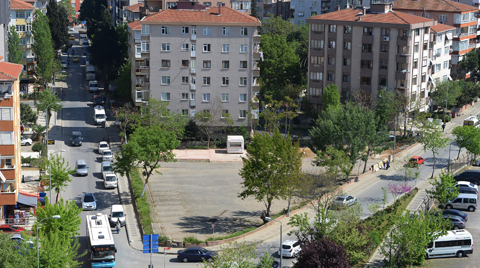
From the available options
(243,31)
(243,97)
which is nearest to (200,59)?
(243,31)

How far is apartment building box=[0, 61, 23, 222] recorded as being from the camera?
69.6 m

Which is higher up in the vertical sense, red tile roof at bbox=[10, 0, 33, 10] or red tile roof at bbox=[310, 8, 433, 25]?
red tile roof at bbox=[10, 0, 33, 10]

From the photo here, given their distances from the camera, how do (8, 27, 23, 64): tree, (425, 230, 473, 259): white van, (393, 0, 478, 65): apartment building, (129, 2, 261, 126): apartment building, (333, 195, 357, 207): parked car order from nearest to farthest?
1. (425, 230, 473, 259): white van
2. (333, 195, 357, 207): parked car
3. (129, 2, 261, 126): apartment building
4. (8, 27, 23, 64): tree
5. (393, 0, 478, 65): apartment building

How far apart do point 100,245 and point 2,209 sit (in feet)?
52.9

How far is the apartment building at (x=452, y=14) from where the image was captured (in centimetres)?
A: 13612

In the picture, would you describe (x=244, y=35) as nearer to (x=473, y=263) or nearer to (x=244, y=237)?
(x=244, y=237)

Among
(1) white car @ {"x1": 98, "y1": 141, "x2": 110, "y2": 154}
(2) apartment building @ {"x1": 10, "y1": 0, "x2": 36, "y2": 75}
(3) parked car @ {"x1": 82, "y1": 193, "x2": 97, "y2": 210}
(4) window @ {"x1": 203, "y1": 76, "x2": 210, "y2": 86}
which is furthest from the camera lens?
(2) apartment building @ {"x1": 10, "y1": 0, "x2": 36, "y2": 75}

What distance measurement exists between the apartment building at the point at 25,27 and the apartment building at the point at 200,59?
3746 centimetres

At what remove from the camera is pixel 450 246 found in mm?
67188

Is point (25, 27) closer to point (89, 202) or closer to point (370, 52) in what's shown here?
point (370, 52)

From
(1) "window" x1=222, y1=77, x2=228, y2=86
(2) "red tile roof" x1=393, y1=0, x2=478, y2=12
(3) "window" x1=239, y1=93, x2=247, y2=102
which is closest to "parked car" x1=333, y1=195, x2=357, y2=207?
(3) "window" x1=239, y1=93, x2=247, y2=102

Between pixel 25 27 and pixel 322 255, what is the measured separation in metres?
91.7

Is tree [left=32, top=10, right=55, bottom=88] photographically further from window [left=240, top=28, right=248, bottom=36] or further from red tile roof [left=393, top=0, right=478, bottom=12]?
red tile roof [left=393, top=0, right=478, bottom=12]

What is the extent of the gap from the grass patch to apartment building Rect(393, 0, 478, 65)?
71596 mm
